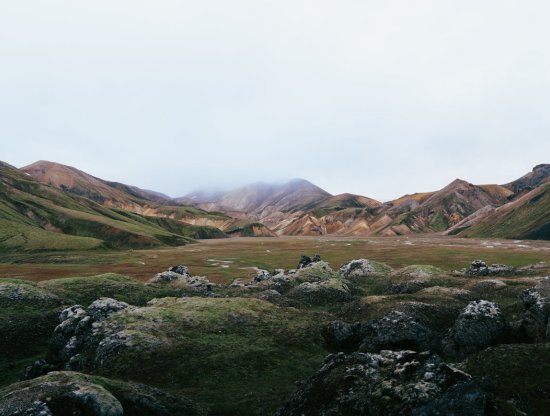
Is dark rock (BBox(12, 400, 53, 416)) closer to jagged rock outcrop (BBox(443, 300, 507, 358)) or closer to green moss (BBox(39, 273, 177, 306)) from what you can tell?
jagged rock outcrop (BBox(443, 300, 507, 358))

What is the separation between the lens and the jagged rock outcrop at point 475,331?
34.3 metres

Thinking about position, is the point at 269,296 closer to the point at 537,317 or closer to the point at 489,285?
the point at 489,285

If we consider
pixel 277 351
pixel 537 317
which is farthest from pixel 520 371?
pixel 277 351

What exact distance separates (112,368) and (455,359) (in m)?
30.1

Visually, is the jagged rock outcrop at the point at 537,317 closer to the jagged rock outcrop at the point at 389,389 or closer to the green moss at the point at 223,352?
the jagged rock outcrop at the point at 389,389

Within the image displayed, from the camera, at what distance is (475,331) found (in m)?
34.9

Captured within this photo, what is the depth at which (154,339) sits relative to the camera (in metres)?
38.2

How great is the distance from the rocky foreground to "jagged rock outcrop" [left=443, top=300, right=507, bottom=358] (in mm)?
109

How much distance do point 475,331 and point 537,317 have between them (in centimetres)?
522

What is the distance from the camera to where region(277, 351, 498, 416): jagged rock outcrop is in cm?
1777

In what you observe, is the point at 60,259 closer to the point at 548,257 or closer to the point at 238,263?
the point at 238,263

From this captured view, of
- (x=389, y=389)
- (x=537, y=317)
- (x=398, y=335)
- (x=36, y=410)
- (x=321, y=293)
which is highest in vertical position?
(x=537, y=317)

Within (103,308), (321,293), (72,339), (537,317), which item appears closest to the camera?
(537,317)

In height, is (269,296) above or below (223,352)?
above
